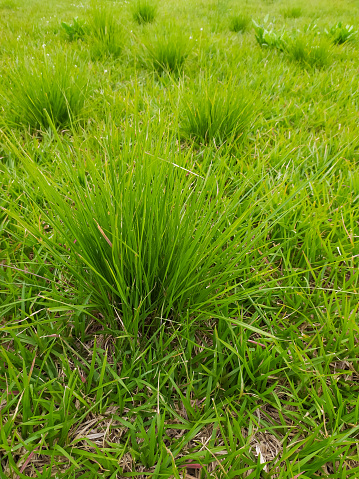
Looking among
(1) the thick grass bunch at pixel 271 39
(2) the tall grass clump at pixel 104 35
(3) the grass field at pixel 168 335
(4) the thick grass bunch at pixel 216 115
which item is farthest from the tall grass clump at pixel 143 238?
(1) the thick grass bunch at pixel 271 39

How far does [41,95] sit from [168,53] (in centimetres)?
116

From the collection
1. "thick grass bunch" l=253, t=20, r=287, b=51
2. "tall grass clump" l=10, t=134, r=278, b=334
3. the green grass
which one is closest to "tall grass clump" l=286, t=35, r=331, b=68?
"thick grass bunch" l=253, t=20, r=287, b=51

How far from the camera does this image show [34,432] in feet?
2.51

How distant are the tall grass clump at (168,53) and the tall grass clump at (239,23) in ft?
5.25

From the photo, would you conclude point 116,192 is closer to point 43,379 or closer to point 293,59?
point 43,379

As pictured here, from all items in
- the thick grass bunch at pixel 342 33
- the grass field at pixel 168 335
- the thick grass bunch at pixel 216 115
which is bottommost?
the grass field at pixel 168 335

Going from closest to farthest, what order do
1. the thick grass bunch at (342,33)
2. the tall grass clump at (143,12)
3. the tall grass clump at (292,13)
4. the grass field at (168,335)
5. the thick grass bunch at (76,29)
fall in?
the grass field at (168,335)
the thick grass bunch at (76,29)
the thick grass bunch at (342,33)
the tall grass clump at (143,12)
the tall grass clump at (292,13)

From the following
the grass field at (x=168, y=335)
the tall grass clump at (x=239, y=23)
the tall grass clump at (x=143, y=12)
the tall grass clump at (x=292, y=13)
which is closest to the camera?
the grass field at (x=168, y=335)

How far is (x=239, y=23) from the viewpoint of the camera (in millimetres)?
3633

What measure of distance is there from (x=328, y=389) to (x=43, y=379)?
0.81 metres

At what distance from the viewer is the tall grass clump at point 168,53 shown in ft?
7.68

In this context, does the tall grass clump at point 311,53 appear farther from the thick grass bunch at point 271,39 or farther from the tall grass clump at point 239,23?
the tall grass clump at point 239,23

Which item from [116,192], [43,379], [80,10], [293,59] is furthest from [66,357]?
[80,10]

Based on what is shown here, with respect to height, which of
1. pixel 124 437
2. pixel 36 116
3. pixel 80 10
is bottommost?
pixel 124 437
